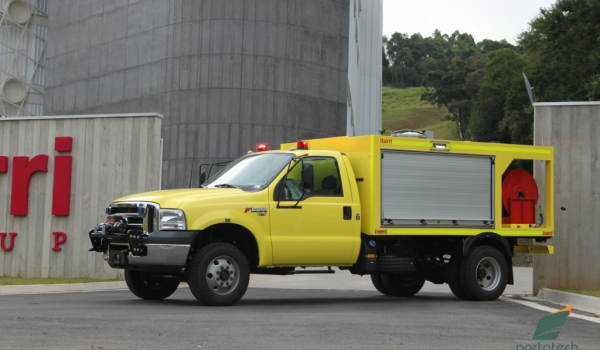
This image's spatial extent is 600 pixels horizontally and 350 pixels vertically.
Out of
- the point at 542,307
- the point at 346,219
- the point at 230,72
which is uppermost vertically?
the point at 230,72

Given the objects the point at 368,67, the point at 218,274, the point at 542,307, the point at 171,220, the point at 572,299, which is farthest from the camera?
the point at 368,67

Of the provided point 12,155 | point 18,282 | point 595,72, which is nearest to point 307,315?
point 18,282

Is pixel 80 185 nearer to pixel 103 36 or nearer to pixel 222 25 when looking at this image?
pixel 222 25

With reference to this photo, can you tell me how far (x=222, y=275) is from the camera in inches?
424

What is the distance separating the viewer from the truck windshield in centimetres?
1154

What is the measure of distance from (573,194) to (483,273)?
3.28m

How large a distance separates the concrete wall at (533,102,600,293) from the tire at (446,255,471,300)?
2.85m


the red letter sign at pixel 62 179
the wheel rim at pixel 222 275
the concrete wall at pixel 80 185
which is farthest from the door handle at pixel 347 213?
the red letter sign at pixel 62 179

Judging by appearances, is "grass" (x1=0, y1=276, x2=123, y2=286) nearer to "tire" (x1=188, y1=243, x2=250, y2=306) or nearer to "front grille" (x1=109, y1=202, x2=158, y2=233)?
"front grille" (x1=109, y1=202, x2=158, y2=233)

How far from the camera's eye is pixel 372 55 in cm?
6494

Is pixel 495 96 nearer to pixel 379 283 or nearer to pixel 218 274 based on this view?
pixel 379 283

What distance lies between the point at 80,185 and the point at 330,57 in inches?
793

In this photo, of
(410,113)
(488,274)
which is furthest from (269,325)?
(410,113)

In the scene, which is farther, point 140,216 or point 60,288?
point 60,288
